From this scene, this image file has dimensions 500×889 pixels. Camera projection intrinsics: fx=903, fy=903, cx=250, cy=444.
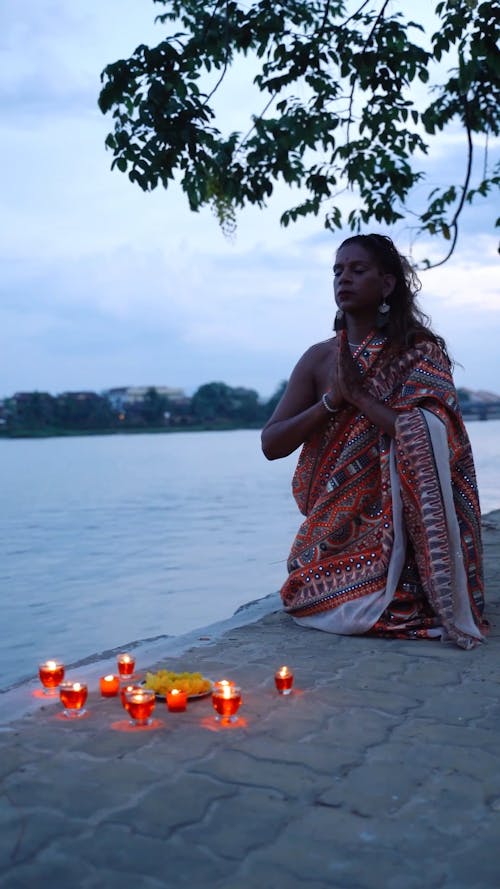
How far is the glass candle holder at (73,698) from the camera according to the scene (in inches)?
112

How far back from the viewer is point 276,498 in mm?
21375

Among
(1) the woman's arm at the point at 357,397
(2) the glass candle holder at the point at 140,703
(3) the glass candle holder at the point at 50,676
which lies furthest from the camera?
(1) the woman's arm at the point at 357,397

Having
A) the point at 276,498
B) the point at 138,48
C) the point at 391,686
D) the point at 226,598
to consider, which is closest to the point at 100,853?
the point at 391,686

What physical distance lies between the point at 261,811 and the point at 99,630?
18.0 feet

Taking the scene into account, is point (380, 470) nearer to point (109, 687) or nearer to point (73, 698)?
point (109, 687)

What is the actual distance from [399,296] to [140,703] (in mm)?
2346

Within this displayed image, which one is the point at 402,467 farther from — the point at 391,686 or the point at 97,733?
the point at 97,733

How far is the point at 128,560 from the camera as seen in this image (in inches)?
459

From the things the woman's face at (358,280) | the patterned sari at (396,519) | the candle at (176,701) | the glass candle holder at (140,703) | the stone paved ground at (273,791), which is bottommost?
the stone paved ground at (273,791)

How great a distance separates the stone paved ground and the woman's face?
1696 mm

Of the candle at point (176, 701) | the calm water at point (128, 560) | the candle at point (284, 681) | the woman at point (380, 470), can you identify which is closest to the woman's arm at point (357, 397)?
the woman at point (380, 470)

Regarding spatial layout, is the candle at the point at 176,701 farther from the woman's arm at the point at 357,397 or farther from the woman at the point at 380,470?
the woman's arm at the point at 357,397

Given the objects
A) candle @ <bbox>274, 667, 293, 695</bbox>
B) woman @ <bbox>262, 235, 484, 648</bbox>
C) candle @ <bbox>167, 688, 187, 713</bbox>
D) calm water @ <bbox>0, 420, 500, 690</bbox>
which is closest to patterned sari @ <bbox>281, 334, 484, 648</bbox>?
woman @ <bbox>262, 235, 484, 648</bbox>

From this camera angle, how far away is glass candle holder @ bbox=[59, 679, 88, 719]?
2.83 m
